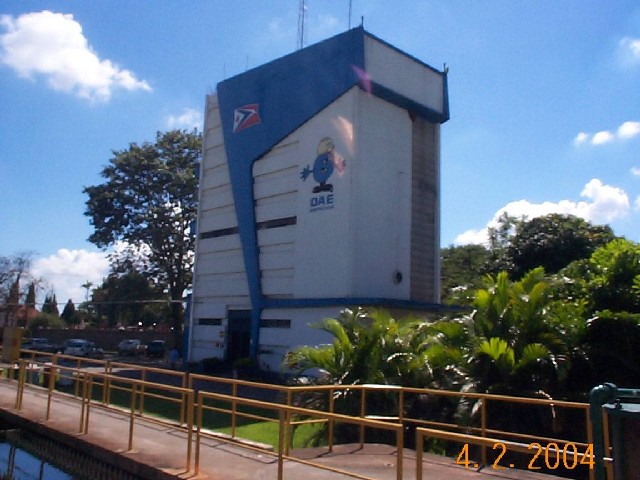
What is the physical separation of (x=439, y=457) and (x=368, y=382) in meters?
3.11

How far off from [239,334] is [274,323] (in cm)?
339

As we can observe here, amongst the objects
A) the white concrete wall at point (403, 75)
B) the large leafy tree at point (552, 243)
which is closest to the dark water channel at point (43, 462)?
the white concrete wall at point (403, 75)

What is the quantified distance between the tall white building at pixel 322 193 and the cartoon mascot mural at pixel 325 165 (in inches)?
1.8

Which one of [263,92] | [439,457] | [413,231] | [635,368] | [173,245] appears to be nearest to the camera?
[439,457]

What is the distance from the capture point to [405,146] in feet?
87.2

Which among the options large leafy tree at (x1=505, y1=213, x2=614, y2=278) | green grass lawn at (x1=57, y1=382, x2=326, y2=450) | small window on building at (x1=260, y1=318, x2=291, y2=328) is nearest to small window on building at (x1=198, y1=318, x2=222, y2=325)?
small window on building at (x1=260, y1=318, x2=291, y2=328)

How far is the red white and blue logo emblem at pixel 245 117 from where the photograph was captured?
28.5m

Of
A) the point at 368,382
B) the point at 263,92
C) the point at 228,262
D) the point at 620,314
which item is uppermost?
the point at 263,92

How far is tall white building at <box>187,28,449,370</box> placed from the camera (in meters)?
24.1

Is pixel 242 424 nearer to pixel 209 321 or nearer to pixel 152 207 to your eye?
pixel 209 321

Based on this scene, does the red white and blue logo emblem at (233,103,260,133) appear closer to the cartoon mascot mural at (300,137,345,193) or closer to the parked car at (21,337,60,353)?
the cartoon mascot mural at (300,137,345,193)

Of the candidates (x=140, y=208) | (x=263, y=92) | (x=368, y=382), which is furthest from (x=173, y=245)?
(x=368, y=382)

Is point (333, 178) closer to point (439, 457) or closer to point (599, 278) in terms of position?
point (599, 278)

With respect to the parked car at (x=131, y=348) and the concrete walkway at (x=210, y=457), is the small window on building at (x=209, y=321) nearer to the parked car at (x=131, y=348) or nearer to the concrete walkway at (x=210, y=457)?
the concrete walkway at (x=210, y=457)
